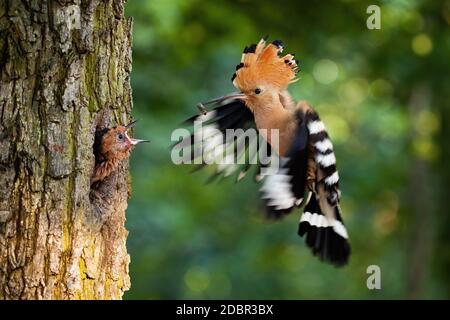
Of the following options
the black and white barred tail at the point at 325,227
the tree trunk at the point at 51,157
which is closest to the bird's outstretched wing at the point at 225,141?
the black and white barred tail at the point at 325,227

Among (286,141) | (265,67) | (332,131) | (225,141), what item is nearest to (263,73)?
(265,67)

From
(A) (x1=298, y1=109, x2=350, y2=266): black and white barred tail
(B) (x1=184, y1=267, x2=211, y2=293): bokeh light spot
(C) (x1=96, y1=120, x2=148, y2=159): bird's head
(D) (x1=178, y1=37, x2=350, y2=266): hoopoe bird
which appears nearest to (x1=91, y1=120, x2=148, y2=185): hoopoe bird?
(C) (x1=96, y1=120, x2=148, y2=159): bird's head

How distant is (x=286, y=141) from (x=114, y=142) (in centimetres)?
77

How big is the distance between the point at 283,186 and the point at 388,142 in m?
9.17

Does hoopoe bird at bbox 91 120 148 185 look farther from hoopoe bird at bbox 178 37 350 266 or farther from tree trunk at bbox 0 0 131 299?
hoopoe bird at bbox 178 37 350 266

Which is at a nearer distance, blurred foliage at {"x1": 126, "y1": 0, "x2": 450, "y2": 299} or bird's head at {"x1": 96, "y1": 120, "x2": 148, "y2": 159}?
bird's head at {"x1": 96, "y1": 120, "x2": 148, "y2": 159}

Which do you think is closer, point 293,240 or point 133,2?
point 133,2

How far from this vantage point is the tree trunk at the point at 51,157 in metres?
2.81

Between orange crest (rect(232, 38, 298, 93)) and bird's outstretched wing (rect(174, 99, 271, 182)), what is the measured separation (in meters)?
0.24

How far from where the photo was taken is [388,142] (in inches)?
471

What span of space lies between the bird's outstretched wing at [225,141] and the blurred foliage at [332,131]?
0.55 m

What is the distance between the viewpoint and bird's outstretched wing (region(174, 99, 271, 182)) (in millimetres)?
3654

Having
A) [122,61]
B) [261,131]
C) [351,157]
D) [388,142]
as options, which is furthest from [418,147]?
[122,61]
